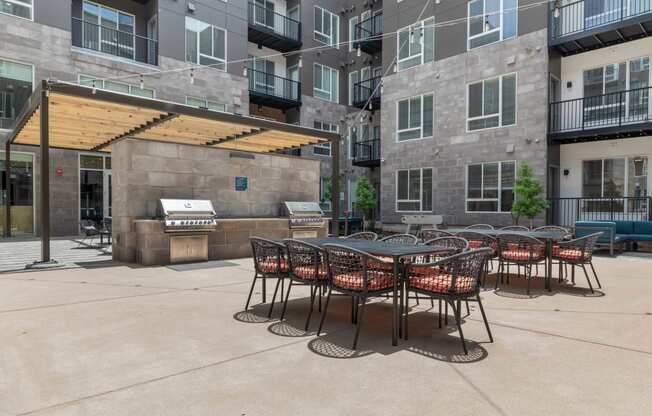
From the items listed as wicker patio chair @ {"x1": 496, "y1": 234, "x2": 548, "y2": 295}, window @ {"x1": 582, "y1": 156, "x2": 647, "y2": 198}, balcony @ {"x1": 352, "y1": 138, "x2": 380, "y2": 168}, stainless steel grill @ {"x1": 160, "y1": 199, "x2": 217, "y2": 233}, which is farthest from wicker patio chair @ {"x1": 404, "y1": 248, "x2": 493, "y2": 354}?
balcony @ {"x1": 352, "y1": 138, "x2": 380, "y2": 168}

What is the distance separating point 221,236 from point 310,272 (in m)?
5.20

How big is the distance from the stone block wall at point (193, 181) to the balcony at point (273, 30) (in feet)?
35.7

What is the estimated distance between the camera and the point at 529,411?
231cm

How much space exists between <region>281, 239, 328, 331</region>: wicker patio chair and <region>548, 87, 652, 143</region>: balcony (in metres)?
11.3

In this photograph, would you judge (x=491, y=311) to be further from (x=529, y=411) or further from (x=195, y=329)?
(x=195, y=329)

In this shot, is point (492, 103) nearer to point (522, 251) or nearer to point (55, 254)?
point (522, 251)

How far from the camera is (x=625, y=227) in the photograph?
10711 millimetres

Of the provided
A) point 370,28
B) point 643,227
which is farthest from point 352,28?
point 643,227

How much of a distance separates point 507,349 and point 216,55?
1700 cm

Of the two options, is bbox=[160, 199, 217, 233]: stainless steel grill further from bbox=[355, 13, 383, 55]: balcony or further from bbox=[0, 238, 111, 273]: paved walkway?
bbox=[355, 13, 383, 55]: balcony

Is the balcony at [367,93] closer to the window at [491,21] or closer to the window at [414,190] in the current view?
the window at [414,190]

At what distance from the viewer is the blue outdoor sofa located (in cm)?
1002

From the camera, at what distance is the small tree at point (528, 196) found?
38.1 ft

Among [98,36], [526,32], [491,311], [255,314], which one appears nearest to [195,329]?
[255,314]
